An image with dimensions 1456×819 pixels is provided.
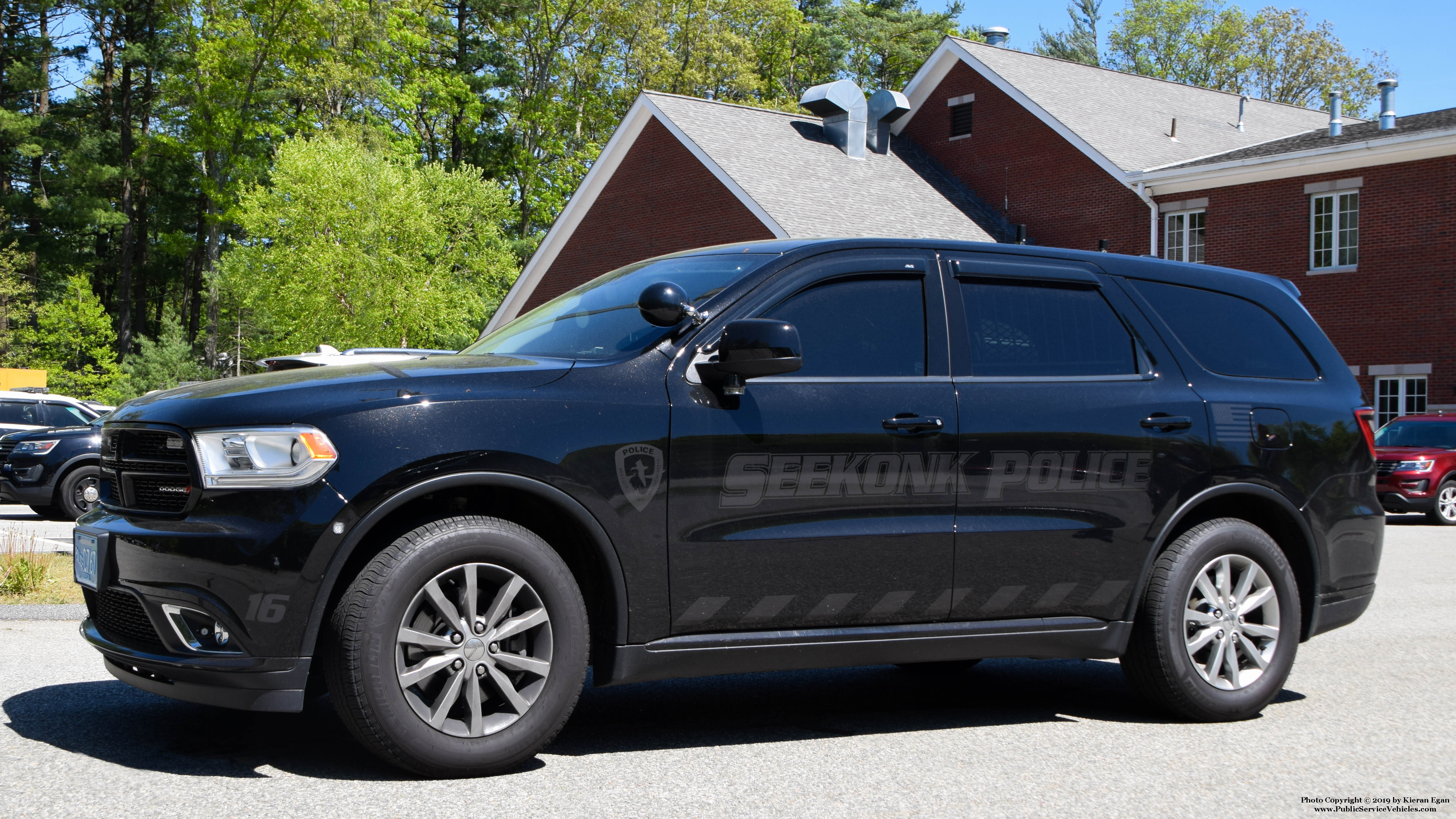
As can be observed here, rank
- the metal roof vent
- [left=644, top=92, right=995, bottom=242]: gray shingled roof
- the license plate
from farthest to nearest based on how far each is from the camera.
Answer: the metal roof vent < [left=644, top=92, right=995, bottom=242]: gray shingled roof < the license plate

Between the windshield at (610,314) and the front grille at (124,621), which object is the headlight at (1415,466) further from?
the front grille at (124,621)

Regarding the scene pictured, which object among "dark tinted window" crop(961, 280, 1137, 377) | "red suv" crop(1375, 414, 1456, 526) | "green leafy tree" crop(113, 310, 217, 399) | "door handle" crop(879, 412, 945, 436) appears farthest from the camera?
"green leafy tree" crop(113, 310, 217, 399)

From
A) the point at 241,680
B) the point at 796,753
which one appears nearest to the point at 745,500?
the point at 796,753

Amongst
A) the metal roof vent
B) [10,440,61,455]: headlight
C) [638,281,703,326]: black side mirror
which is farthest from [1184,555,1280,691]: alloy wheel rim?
the metal roof vent

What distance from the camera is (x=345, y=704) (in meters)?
4.10

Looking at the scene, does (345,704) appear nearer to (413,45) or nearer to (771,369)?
(771,369)

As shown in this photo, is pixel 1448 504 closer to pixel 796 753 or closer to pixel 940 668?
pixel 940 668

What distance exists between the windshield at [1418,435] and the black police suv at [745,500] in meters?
16.3

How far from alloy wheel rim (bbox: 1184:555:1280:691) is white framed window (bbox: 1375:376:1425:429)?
2090 centimetres

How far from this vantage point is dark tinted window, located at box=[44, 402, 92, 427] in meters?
19.8

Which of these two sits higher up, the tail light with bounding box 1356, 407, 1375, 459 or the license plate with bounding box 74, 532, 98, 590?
the tail light with bounding box 1356, 407, 1375, 459

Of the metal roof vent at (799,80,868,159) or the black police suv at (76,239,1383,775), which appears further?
the metal roof vent at (799,80,868,159)

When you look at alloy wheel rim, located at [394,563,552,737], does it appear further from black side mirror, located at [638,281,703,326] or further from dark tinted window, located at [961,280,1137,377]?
dark tinted window, located at [961,280,1137,377]

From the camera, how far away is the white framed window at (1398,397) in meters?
24.4
